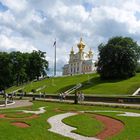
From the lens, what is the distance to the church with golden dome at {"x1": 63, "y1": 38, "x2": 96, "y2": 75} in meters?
162

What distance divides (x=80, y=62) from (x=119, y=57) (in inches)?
3174

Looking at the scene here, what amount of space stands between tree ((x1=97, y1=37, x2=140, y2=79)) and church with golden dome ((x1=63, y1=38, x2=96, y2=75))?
68.7 m

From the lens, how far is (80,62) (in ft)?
549

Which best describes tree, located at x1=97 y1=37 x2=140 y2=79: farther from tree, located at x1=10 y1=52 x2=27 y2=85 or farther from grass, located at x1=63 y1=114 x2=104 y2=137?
grass, located at x1=63 y1=114 x2=104 y2=137

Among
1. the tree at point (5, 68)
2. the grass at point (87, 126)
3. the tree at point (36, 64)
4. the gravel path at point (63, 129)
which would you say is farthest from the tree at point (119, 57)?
the gravel path at point (63, 129)

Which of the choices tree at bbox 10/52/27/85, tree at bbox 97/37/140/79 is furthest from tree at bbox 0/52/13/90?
tree at bbox 97/37/140/79

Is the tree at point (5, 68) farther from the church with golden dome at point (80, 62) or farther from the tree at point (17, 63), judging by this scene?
the church with golden dome at point (80, 62)

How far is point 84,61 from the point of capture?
167 meters

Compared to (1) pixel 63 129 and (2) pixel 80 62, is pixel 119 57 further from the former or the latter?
(2) pixel 80 62

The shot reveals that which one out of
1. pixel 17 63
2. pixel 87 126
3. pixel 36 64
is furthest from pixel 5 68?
pixel 87 126

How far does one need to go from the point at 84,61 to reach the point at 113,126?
144 metres

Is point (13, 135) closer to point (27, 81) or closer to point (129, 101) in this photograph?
point (129, 101)

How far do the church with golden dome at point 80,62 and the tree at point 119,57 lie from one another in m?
68.7

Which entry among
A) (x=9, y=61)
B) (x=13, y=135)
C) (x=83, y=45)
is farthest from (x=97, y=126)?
(x=83, y=45)
